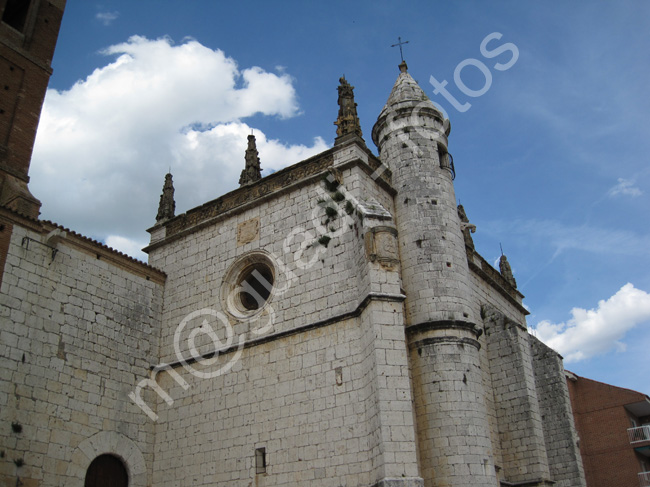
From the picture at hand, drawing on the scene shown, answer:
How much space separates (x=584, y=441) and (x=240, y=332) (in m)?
20.1

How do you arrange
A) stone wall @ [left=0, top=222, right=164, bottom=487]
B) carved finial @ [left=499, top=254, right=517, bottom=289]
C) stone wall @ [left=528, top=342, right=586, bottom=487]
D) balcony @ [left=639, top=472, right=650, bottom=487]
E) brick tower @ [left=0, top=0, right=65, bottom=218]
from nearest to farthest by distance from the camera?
1. stone wall @ [left=0, top=222, right=164, bottom=487]
2. brick tower @ [left=0, top=0, right=65, bottom=218]
3. stone wall @ [left=528, top=342, right=586, bottom=487]
4. carved finial @ [left=499, top=254, right=517, bottom=289]
5. balcony @ [left=639, top=472, right=650, bottom=487]

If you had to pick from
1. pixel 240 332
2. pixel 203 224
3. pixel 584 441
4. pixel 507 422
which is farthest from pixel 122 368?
pixel 584 441

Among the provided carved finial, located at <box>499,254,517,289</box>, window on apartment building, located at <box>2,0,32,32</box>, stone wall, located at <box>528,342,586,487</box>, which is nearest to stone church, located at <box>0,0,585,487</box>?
stone wall, located at <box>528,342,586,487</box>

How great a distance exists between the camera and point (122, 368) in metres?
14.9

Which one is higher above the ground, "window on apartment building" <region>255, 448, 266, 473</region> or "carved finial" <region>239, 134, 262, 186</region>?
"carved finial" <region>239, 134, 262, 186</region>

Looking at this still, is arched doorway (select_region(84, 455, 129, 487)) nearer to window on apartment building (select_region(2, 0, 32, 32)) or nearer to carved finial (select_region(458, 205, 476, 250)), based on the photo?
carved finial (select_region(458, 205, 476, 250))

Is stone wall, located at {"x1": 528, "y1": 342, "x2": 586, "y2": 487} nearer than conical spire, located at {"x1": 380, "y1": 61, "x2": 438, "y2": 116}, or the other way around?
conical spire, located at {"x1": 380, "y1": 61, "x2": 438, "y2": 116}

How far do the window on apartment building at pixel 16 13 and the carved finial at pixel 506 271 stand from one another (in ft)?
60.3

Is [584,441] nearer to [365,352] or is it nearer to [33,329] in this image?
[365,352]

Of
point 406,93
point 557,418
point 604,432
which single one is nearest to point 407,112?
point 406,93

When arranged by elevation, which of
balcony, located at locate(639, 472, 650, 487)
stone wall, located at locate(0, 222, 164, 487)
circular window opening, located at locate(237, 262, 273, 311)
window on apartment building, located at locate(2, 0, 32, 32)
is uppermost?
window on apartment building, located at locate(2, 0, 32, 32)

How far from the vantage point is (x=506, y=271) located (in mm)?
22375

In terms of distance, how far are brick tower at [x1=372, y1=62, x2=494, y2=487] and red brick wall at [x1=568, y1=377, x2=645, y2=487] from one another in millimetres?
16002

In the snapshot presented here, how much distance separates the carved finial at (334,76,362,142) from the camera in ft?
50.6
